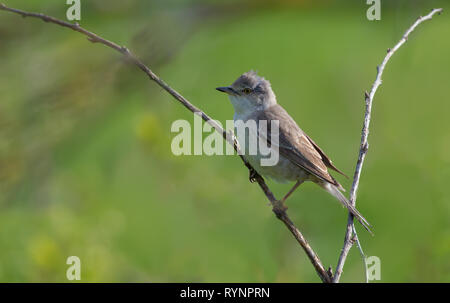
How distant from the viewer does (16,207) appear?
5.64 metres

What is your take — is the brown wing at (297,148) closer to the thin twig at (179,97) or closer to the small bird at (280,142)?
the small bird at (280,142)

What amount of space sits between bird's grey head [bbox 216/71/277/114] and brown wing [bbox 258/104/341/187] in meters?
0.10

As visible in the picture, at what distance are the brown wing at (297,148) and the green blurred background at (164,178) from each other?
0.83m

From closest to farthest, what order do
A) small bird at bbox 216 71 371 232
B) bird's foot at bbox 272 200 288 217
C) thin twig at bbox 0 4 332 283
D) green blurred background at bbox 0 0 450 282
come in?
thin twig at bbox 0 4 332 283 → bird's foot at bbox 272 200 288 217 → small bird at bbox 216 71 371 232 → green blurred background at bbox 0 0 450 282

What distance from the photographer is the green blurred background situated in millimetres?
4781

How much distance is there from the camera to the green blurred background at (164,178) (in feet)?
15.7

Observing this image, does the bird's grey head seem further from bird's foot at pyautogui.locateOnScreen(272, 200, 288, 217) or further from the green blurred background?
bird's foot at pyautogui.locateOnScreen(272, 200, 288, 217)

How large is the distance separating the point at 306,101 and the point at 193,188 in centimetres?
354

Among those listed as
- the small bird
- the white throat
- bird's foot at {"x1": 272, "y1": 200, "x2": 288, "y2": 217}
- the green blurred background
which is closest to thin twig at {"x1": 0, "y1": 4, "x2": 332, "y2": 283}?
bird's foot at {"x1": 272, "y1": 200, "x2": 288, "y2": 217}

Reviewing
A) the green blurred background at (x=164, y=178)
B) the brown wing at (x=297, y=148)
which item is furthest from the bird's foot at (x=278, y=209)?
the green blurred background at (x=164, y=178)

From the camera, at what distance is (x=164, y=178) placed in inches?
211

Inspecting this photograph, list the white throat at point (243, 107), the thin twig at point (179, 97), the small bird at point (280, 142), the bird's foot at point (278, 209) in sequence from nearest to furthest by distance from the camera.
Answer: the thin twig at point (179, 97) → the bird's foot at point (278, 209) → the small bird at point (280, 142) → the white throat at point (243, 107)
